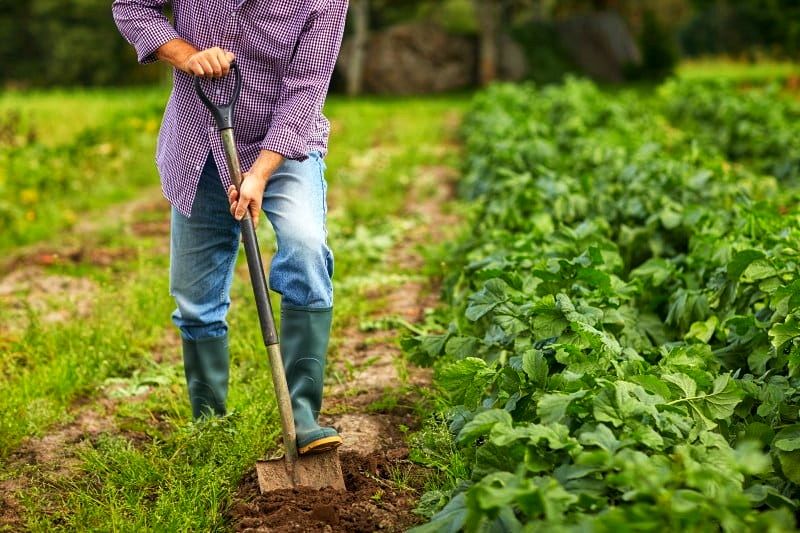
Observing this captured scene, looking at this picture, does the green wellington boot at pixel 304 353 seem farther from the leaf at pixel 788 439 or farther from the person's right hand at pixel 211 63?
the leaf at pixel 788 439

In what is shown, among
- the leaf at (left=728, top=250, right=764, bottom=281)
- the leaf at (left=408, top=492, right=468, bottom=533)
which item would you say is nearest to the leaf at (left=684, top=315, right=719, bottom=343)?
the leaf at (left=728, top=250, right=764, bottom=281)

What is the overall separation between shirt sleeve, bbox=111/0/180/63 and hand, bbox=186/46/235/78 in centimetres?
21

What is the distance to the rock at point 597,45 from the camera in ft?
89.7

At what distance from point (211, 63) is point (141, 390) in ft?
5.62

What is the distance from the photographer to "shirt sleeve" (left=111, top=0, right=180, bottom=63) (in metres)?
3.18

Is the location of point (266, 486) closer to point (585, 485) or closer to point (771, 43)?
point (585, 485)

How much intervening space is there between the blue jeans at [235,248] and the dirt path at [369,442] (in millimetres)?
549

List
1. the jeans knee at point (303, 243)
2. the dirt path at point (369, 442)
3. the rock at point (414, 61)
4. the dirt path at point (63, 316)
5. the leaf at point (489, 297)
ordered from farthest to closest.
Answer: the rock at point (414, 61)
the leaf at point (489, 297)
the dirt path at point (63, 316)
the jeans knee at point (303, 243)
the dirt path at point (369, 442)

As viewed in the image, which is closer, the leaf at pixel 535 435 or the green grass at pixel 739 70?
the leaf at pixel 535 435

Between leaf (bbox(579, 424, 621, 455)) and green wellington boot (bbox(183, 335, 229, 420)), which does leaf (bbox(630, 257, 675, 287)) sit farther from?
leaf (bbox(579, 424, 621, 455))

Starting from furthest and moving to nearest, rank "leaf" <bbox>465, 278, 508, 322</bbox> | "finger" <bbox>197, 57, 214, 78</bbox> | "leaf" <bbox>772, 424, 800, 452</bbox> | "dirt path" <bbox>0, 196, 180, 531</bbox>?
"leaf" <bbox>465, 278, 508, 322</bbox>, "dirt path" <bbox>0, 196, 180, 531</bbox>, "finger" <bbox>197, 57, 214, 78</bbox>, "leaf" <bbox>772, 424, 800, 452</bbox>

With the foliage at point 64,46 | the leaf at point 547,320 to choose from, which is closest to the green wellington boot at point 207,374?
the leaf at point 547,320

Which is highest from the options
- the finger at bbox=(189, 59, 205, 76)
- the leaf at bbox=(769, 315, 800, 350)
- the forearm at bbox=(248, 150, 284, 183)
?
the finger at bbox=(189, 59, 205, 76)

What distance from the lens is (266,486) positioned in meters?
3.11
